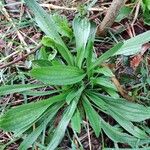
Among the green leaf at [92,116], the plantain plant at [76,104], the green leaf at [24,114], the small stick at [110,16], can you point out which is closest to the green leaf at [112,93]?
the plantain plant at [76,104]

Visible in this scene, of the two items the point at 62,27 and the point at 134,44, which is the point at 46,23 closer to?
the point at 62,27

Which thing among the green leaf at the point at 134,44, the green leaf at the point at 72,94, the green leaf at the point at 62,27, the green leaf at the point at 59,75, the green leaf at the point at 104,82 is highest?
the green leaf at the point at 62,27

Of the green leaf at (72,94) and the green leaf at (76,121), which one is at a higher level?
the green leaf at (72,94)

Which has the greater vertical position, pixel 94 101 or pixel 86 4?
pixel 86 4

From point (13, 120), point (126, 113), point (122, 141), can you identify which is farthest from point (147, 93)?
point (13, 120)

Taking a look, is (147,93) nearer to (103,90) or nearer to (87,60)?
(103,90)

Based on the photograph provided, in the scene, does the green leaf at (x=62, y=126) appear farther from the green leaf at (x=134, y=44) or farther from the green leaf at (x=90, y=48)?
the green leaf at (x=134, y=44)
